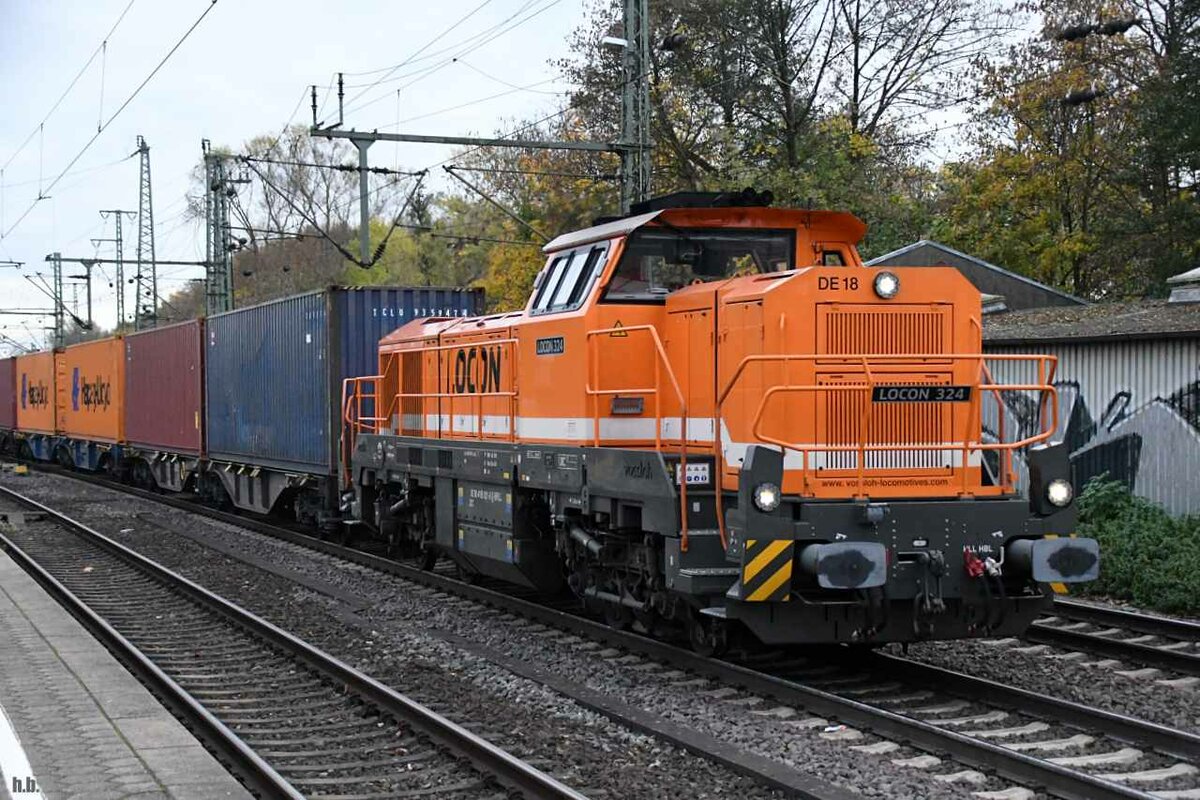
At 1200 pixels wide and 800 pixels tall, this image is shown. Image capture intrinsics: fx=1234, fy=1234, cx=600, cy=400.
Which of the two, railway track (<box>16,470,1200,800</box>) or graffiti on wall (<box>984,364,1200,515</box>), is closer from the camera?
railway track (<box>16,470,1200,800</box>)

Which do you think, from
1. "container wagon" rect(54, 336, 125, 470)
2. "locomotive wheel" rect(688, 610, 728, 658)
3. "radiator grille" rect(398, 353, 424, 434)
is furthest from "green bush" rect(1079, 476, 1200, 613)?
"container wagon" rect(54, 336, 125, 470)

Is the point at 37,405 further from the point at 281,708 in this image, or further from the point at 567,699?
the point at 567,699

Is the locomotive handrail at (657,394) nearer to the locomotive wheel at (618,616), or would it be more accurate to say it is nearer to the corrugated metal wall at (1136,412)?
the locomotive wheel at (618,616)

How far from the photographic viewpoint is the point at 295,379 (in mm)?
17828

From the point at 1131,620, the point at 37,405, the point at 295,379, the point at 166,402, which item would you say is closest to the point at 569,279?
the point at 1131,620

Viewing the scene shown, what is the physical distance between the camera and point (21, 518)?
20797mm

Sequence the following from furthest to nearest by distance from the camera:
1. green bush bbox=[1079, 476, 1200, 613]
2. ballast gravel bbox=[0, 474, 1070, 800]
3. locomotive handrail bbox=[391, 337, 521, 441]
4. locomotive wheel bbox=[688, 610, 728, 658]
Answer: green bush bbox=[1079, 476, 1200, 613], locomotive handrail bbox=[391, 337, 521, 441], locomotive wheel bbox=[688, 610, 728, 658], ballast gravel bbox=[0, 474, 1070, 800]

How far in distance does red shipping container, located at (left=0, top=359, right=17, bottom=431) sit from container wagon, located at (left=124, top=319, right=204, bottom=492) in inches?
602

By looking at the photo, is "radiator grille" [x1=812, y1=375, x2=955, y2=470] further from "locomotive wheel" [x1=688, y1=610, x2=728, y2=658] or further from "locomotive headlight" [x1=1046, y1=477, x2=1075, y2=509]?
"locomotive wheel" [x1=688, y1=610, x2=728, y2=658]

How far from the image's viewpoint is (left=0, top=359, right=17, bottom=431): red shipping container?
1629 inches

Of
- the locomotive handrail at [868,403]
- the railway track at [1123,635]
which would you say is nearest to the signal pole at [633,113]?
the railway track at [1123,635]

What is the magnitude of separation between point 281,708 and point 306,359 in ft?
32.3

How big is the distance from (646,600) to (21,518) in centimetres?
1529

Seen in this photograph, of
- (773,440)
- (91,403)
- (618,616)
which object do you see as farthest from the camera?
(91,403)
